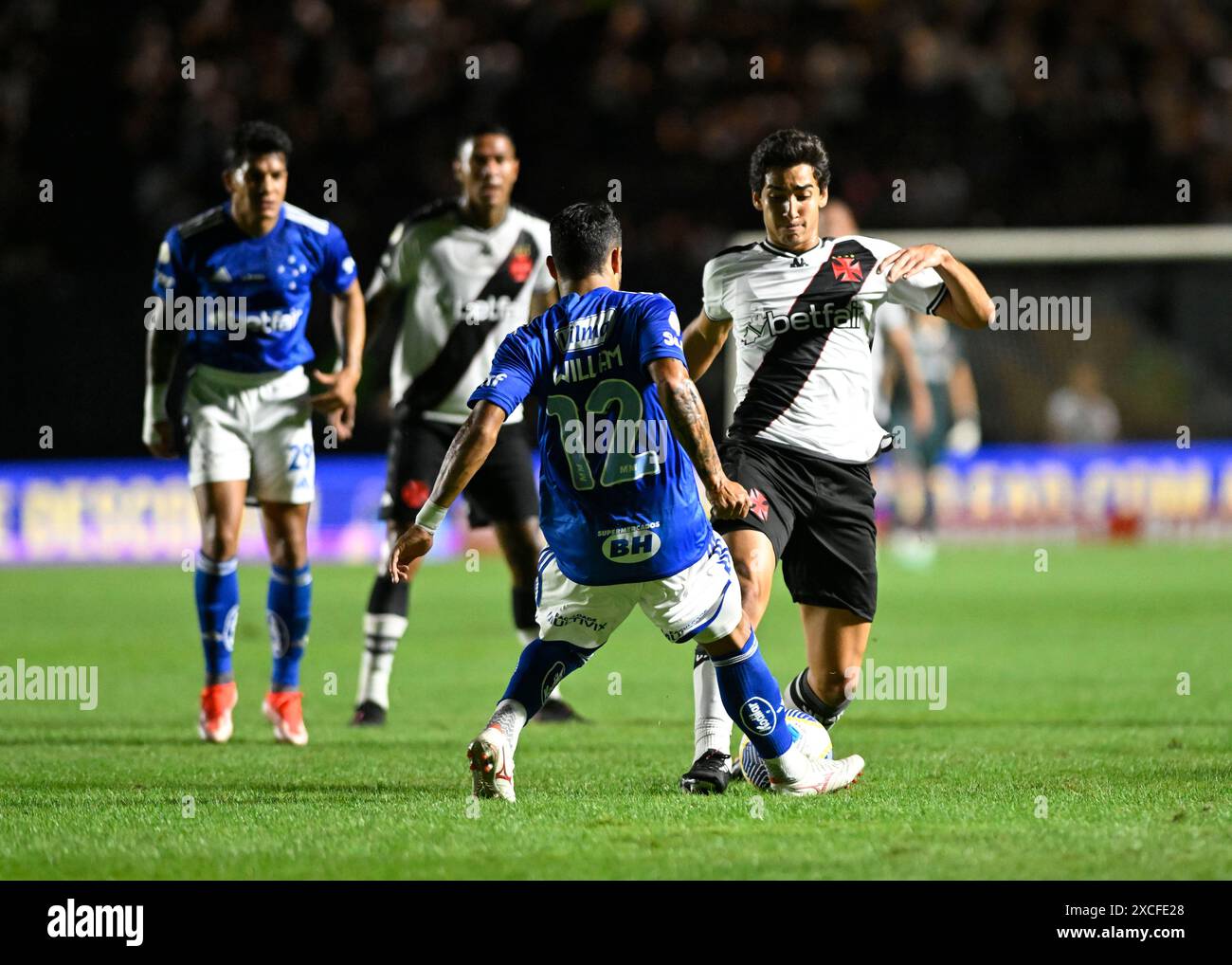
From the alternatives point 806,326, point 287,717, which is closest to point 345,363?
point 287,717

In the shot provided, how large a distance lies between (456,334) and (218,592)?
1.59 meters

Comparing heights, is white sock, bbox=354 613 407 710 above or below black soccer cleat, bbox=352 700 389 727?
above

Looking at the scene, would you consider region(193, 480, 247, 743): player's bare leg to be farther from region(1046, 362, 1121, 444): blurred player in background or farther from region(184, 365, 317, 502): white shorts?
region(1046, 362, 1121, 444): blurred player in background

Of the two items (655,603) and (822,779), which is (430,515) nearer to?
(655,603)

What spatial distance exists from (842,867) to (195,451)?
393 cm

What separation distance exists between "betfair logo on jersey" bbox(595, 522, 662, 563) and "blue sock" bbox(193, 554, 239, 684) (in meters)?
2.76

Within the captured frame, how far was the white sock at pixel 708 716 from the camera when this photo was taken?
5883mm

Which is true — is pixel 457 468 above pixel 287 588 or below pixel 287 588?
above

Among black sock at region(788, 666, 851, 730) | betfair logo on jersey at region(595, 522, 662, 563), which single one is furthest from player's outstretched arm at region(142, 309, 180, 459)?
betfair logo on jersey at region(595, 522, 662, 563)

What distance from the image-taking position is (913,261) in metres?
5.91

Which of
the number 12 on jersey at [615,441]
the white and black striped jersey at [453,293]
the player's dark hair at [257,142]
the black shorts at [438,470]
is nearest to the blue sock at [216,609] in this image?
the black shorts at [438,470]

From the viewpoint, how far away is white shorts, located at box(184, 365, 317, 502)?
24.5ft

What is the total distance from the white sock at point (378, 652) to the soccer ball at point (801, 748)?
102 inches
